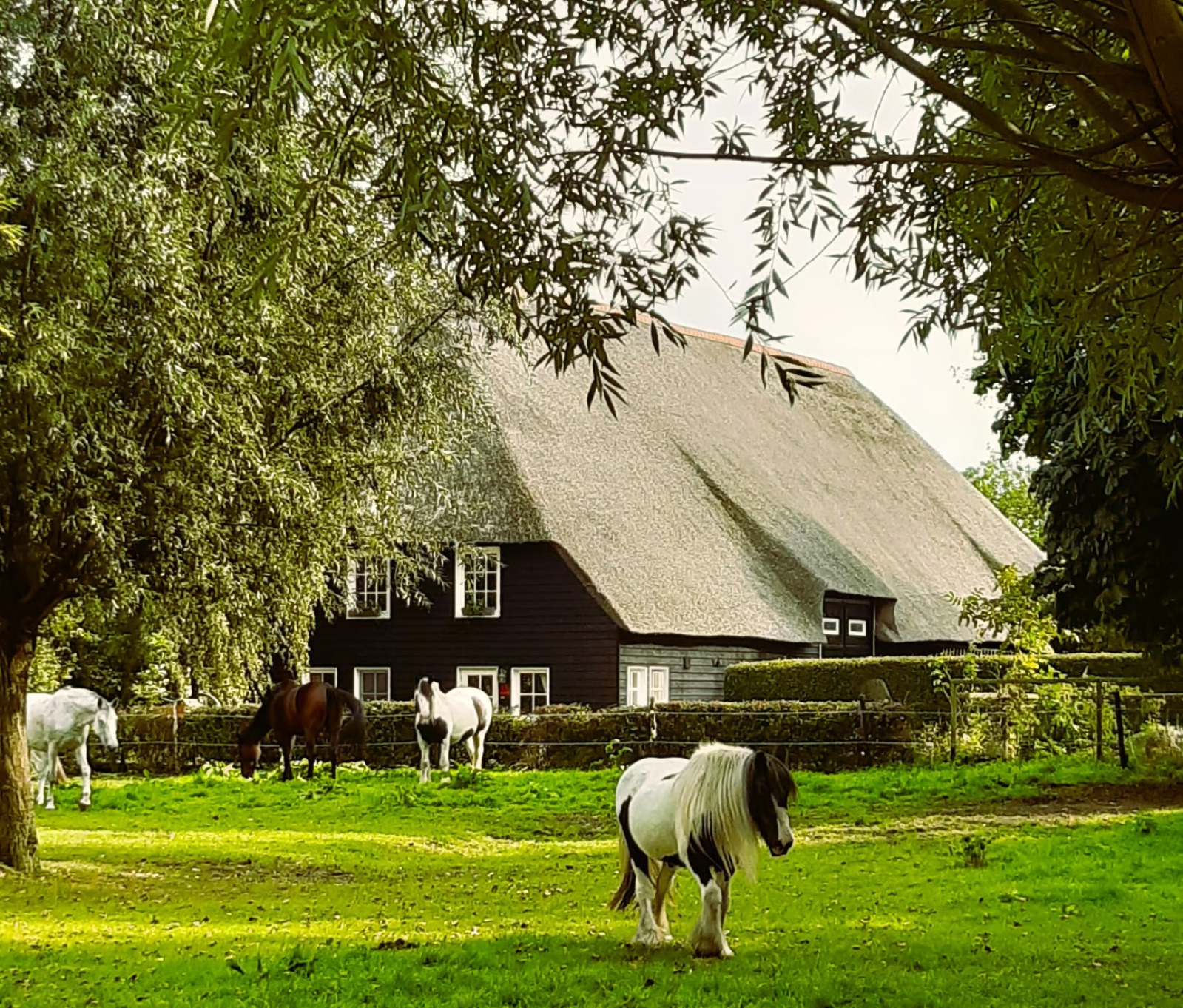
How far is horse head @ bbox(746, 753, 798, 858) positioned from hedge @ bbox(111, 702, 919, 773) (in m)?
15.7

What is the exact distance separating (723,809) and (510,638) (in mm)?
23723

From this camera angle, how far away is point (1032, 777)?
2027cm

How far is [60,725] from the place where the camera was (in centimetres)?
2102

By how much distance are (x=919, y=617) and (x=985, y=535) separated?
9857mm

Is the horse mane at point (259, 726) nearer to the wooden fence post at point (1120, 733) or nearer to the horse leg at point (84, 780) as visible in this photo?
the horse leg at point (84, 780)

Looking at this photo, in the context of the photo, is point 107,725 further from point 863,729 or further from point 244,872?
point 863,729

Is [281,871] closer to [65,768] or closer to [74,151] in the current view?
[74,151]

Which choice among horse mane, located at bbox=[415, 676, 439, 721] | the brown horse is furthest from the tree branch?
the brown horse

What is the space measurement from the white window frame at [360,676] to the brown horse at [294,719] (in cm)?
860

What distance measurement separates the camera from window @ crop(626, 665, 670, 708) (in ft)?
102

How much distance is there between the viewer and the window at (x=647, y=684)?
102ft

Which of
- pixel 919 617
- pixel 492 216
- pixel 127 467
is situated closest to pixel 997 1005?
pixel 492 216

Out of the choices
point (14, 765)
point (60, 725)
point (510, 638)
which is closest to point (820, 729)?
point (510, 638)

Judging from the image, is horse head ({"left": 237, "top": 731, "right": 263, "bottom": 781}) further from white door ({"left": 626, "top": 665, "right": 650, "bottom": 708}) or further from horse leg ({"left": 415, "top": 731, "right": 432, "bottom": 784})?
white door ({"left": 626, "top": 665, "right": 650, "bottom": 708})
